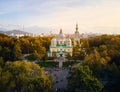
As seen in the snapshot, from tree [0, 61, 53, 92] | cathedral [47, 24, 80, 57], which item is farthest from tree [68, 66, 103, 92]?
cathedral [47, 24, 80, 57]

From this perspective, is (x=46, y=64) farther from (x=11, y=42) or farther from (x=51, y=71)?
(x=11, y=42)

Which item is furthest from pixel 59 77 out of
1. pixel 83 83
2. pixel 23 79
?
pixel 83 83

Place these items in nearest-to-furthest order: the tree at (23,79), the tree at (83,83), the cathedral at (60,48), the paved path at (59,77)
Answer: the tree at (23,79) < the tree at (83,83) < the paved path at (59,77) < the cathedral at (60,48)

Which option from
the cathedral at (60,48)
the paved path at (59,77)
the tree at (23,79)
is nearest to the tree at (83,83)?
the tree at (23,79)

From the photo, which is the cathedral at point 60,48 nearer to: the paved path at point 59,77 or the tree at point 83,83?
the paved path at point 59,77

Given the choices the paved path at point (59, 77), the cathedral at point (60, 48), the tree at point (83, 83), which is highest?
the cathedral at point (60, 48)

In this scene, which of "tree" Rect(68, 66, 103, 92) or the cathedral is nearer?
"tree" Rect(68, 66, 103, 92)

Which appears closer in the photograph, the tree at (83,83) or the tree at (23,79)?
the tree at (23,79)

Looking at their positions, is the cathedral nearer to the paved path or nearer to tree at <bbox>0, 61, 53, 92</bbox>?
the paved path

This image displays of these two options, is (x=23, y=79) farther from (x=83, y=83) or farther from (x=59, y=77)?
(x=59, y=77)

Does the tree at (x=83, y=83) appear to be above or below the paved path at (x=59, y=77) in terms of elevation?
above
